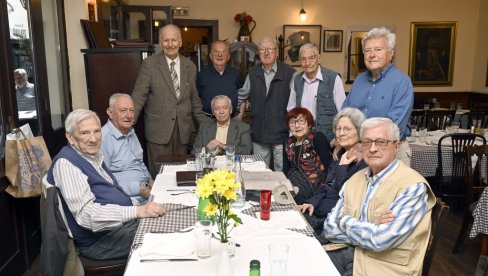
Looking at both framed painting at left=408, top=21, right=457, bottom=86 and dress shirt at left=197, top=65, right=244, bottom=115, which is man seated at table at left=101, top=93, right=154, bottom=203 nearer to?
dress shirt at left=197, top=65, right=244, bottom=115

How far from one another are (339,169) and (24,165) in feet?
6.64

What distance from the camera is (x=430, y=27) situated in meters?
7.84

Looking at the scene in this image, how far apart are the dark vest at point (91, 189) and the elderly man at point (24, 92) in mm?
1247

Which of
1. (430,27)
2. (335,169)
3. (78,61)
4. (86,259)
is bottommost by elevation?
(86,259)

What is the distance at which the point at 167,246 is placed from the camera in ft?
5.18

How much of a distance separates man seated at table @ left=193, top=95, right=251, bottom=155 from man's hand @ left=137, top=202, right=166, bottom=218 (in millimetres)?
1450

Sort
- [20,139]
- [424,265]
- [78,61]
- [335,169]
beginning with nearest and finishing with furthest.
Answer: [424,265] → [335,169] → [20,139] → [78,61]

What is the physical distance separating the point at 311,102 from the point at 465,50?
6.03 m

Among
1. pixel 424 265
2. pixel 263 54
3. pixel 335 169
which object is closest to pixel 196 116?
pixel 263 54

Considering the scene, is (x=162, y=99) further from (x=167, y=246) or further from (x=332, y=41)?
(x=332, y=41)

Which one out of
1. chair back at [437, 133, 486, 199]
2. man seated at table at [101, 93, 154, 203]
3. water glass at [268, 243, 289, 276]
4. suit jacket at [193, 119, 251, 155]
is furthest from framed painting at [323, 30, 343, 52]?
water glass at [268, 243, 289, 276]

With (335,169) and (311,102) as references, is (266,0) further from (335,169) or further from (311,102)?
(335,169)

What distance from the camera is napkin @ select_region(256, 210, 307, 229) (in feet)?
5.89

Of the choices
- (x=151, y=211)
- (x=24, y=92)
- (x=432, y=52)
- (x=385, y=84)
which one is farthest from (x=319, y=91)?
(x=432, y=52)
